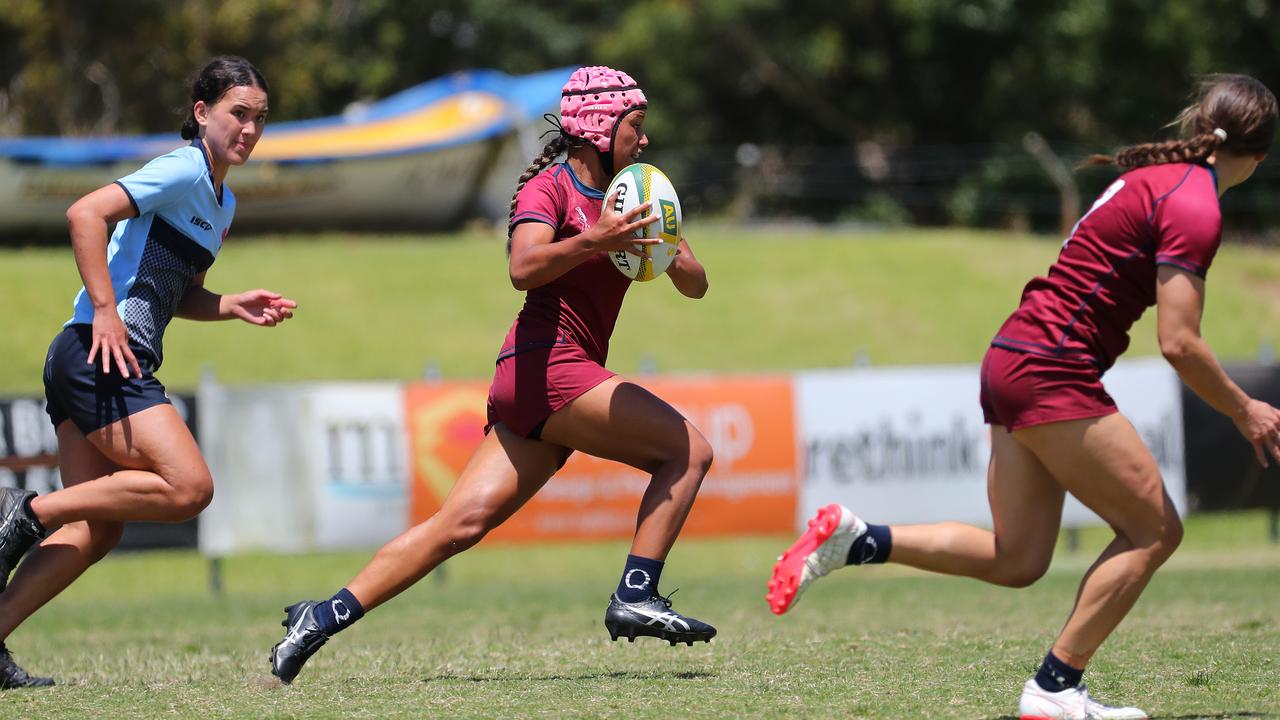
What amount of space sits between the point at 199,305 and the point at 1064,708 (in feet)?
11.1

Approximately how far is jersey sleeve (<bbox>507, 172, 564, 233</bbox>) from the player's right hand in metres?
1.35

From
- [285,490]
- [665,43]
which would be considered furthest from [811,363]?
[665,43]

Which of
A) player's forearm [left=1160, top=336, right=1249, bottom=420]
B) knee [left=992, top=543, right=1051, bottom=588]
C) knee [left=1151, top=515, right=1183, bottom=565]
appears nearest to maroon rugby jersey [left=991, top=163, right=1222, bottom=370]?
player's forearm [left=1160, top=336, right=1249, bottom=420]

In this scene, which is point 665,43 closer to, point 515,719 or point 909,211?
point 909,211

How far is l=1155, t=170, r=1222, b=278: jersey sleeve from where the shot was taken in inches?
160

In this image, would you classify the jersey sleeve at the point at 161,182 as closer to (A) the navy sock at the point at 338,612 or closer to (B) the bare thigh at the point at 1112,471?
(A) the navy sock at the point at 338,612

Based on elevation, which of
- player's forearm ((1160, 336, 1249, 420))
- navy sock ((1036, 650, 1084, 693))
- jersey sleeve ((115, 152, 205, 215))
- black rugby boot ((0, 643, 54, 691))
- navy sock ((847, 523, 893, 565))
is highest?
jersey sleeve ((115, 152, 205, 215))

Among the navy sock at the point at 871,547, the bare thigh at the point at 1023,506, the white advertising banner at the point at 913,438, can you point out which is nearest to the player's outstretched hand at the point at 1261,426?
the bare thigh at the point at 1023,506

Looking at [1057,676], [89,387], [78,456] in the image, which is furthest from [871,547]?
[78,456]

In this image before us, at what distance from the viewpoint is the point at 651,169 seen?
5.00 m

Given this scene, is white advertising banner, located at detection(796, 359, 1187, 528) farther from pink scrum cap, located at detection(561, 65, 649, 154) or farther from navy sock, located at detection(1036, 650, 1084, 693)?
navy sock, located at detection(1036, 650, 1084, 693)

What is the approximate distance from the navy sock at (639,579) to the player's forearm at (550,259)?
1.00 m

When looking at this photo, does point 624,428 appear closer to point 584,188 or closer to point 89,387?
point 584,188

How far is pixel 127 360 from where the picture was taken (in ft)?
16.4
